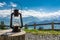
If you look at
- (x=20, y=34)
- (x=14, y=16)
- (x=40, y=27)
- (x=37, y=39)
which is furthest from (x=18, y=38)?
(x=40, y=27)

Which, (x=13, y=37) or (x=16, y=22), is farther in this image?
(x=16, y=22)

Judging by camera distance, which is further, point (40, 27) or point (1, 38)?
point (40, 27)

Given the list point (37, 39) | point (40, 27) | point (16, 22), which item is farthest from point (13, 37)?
point (40, 27)

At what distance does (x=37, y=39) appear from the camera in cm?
1448

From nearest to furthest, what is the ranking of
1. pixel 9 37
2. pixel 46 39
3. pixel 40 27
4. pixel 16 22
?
pixel 9 37 → pixel 16 22 → pixel 46 39 → pixel 40 27

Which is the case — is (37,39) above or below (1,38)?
below

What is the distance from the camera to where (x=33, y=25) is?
72.2 feet

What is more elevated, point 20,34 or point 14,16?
point 14,16

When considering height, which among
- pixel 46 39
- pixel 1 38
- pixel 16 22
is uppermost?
pixel 16 22

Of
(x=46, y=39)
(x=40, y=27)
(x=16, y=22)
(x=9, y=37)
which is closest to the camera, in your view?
(x=9, y=37)

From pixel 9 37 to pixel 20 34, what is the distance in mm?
352

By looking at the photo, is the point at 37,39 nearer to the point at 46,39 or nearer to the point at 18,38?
the point at 46,39

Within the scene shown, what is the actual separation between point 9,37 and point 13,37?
4.0 inches

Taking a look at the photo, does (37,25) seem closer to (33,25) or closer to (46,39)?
(33,25)
